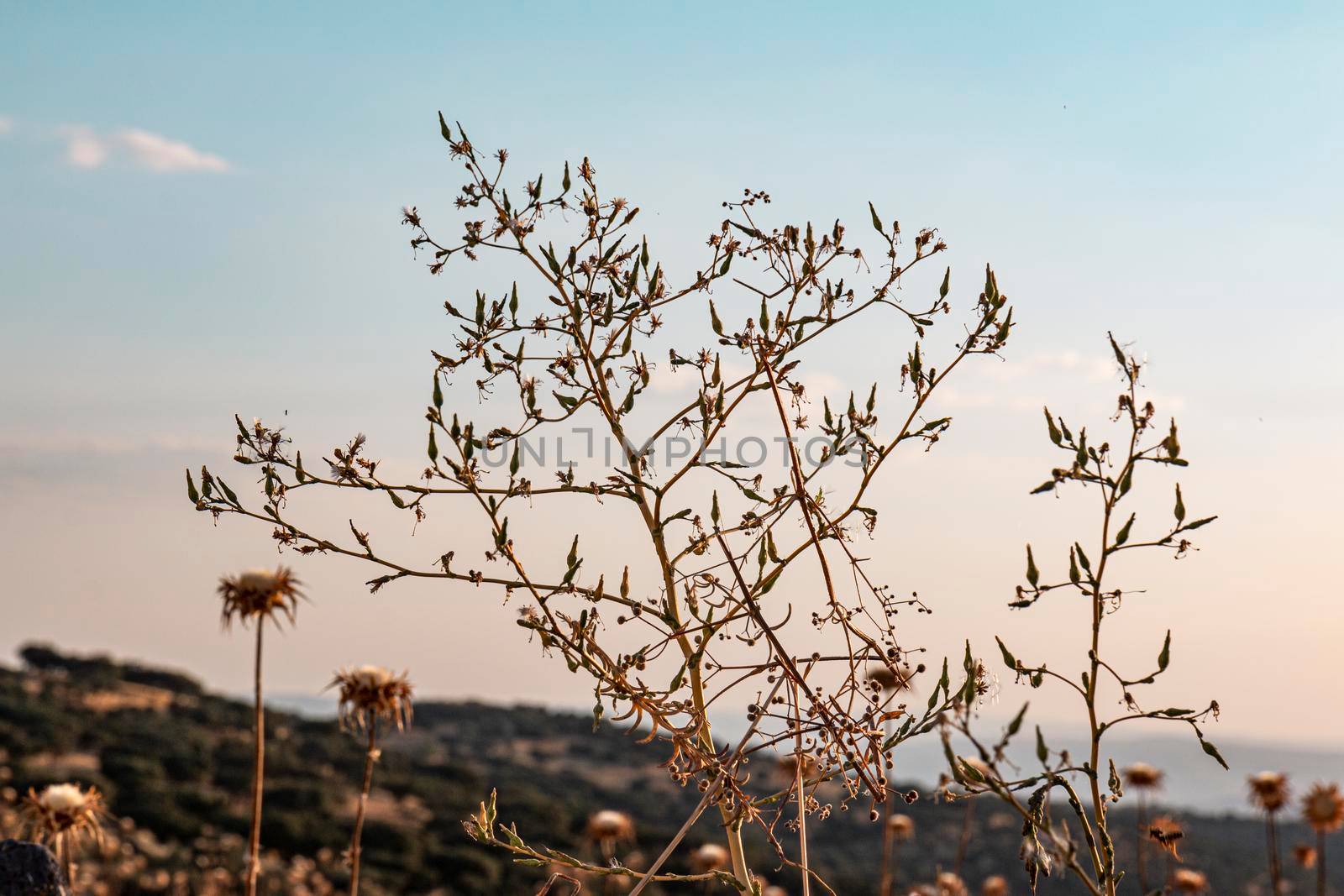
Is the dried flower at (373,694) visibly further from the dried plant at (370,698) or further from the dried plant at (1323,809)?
the dried plant at (1323,809)

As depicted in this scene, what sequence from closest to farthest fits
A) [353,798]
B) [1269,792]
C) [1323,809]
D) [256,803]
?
[256,803] < [1323,809] < [1269,792] < [353,798]

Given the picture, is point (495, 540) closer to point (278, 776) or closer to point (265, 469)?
point (265, 469)

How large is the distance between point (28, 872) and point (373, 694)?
249 centimetres

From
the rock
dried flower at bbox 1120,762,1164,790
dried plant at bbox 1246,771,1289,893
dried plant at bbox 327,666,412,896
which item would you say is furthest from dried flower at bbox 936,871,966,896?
dried plant at bbox 1246,771,1289,893

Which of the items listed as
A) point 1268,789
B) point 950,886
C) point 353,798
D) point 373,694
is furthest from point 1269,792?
point 353,798

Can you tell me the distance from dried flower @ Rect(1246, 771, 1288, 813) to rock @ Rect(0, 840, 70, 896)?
10.0 m

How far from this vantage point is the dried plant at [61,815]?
5977mm

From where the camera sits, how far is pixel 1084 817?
1794 mm

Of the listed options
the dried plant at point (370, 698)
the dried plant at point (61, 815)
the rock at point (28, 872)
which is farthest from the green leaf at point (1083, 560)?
the dried plant at point (61, 815)

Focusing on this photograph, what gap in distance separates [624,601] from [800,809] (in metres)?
0.51

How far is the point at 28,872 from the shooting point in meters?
3.37

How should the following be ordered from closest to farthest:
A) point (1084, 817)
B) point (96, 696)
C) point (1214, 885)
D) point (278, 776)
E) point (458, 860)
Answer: point (1084, 817), point (458, 860), point (278, 776), point (1214, 885), point (96, 696)

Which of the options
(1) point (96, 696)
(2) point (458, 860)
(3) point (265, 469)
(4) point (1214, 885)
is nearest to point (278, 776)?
(2) point (458, 860)

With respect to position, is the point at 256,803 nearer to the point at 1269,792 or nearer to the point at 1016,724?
the point at 1016,724
